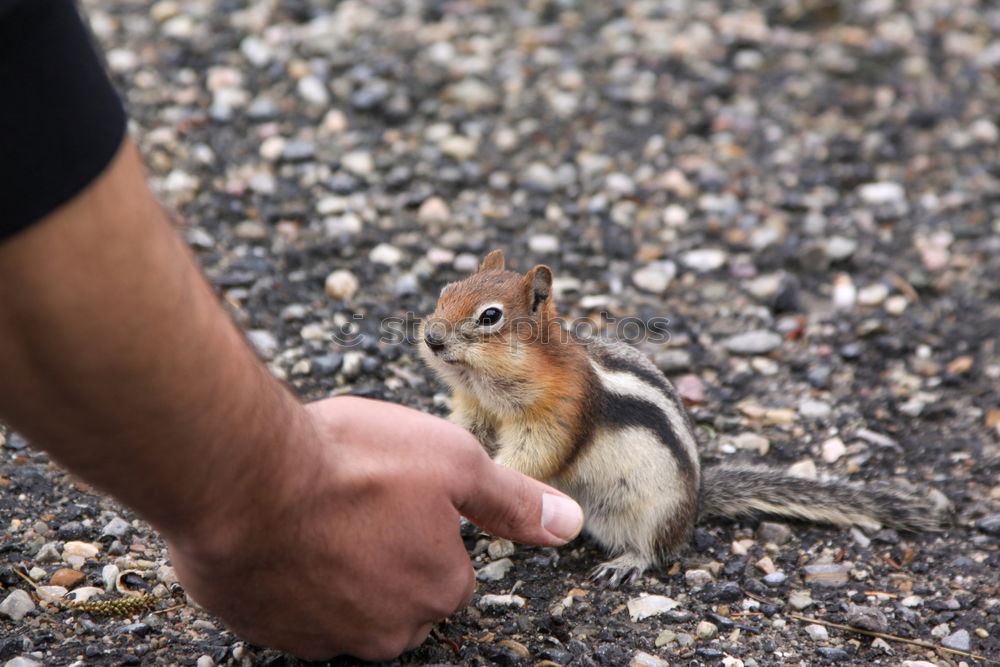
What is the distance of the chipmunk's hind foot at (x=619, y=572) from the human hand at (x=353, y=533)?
2.59 ft

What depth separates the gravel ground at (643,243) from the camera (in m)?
3.30

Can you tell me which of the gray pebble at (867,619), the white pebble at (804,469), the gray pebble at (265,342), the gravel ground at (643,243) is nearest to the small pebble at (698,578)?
the gravel ground at (643,243)

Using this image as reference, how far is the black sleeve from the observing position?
1604mm

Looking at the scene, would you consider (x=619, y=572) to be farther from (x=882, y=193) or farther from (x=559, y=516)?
(x=882, y=193)

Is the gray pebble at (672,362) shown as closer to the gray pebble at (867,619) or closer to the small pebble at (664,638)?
the gray pebble at (867,619)

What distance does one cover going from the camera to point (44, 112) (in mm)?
1639

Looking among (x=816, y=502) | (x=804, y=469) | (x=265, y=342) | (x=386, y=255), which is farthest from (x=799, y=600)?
(x=386, y=255)

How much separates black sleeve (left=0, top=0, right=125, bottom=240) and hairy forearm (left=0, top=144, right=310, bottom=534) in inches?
1.3

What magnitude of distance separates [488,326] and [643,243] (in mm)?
2089

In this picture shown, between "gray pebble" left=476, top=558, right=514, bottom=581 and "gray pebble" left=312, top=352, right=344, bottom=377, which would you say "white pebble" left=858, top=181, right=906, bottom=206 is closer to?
"gray pebble" left=312, top=352, right=344, bottom=377

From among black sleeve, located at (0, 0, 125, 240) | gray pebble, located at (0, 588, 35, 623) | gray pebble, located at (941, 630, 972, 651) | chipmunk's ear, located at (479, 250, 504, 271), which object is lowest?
gray pebble, located at (0, 588, 35, 623)

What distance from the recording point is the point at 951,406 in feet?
14.7

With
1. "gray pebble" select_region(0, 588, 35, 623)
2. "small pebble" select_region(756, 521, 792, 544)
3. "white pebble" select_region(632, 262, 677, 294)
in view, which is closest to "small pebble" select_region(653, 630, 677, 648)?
"small pebble" select_region(756, 521, 792, 544)

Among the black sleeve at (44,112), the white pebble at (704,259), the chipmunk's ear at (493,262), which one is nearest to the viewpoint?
the black sleeve at (44,112)
